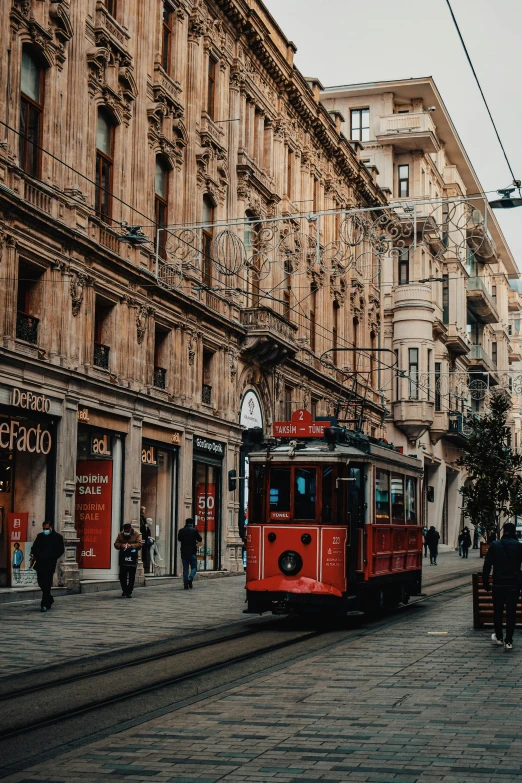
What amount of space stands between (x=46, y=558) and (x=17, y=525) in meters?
2.32

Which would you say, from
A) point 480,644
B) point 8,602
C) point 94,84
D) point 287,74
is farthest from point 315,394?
point 480,644

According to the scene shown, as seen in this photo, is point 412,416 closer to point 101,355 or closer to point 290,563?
point 101,355

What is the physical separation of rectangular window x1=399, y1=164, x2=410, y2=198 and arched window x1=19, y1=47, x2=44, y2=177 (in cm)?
4137

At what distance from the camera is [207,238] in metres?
33.8

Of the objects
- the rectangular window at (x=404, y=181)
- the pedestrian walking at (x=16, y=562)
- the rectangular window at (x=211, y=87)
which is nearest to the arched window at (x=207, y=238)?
the rectangular window at (x=211, y=87)

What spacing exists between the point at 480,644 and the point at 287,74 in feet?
99.1

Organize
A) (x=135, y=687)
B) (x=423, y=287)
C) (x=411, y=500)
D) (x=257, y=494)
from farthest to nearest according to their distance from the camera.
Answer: (x=423, y=287)
(x=411, y=500)
(x=257, y=494)
(x=135, y=687)

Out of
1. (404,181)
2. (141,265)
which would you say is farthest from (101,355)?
(404,181)

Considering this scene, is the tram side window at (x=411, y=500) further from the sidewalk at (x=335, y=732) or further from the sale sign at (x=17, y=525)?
the sidewalk at (x=335, y=732)

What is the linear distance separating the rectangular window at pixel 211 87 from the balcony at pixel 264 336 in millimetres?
6309

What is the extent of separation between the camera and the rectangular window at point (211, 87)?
34719 mm

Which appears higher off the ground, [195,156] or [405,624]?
[195,156]

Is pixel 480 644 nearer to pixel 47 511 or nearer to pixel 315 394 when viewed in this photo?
pixel 47 511

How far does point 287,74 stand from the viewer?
136 feet
